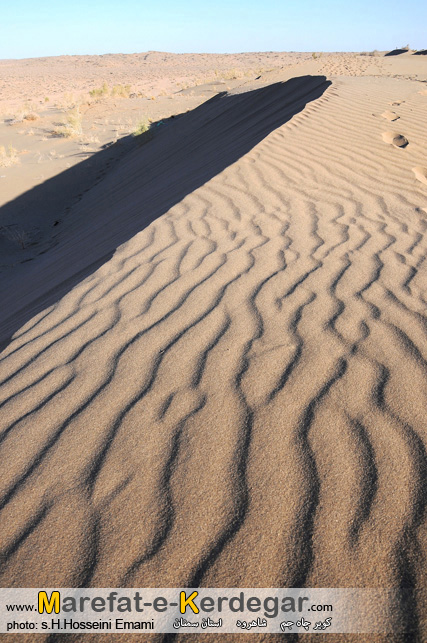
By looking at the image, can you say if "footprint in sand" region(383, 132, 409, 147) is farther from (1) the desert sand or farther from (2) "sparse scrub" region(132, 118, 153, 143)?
(2) "sparse scrub" region(132, 118, 153, 143)

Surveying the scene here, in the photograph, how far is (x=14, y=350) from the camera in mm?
2436

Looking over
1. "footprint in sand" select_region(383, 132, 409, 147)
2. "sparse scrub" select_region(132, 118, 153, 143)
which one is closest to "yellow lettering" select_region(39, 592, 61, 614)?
"footprint in sand" select_region(383, 132, 409, 147)

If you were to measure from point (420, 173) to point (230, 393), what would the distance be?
3843mm

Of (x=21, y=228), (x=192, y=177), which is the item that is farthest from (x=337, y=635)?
(x=21, y=228)

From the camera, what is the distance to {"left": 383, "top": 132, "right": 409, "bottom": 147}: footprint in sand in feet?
17.6

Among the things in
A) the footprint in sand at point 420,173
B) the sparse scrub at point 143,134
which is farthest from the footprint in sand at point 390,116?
the sparse scrub at point 143,134

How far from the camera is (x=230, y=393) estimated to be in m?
1.88

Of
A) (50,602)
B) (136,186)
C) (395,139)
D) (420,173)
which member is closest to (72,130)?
(136,186)

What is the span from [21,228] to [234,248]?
16.2 ft

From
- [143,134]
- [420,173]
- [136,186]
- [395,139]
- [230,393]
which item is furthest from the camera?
[143,134]

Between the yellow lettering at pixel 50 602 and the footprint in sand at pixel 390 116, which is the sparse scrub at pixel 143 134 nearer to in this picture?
the footprint in sand at pixel 390 116

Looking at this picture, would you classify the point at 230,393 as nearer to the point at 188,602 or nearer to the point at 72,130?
the point at 188,602

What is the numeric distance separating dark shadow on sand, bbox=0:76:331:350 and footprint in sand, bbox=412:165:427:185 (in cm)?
179

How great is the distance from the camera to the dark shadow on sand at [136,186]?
369cm
